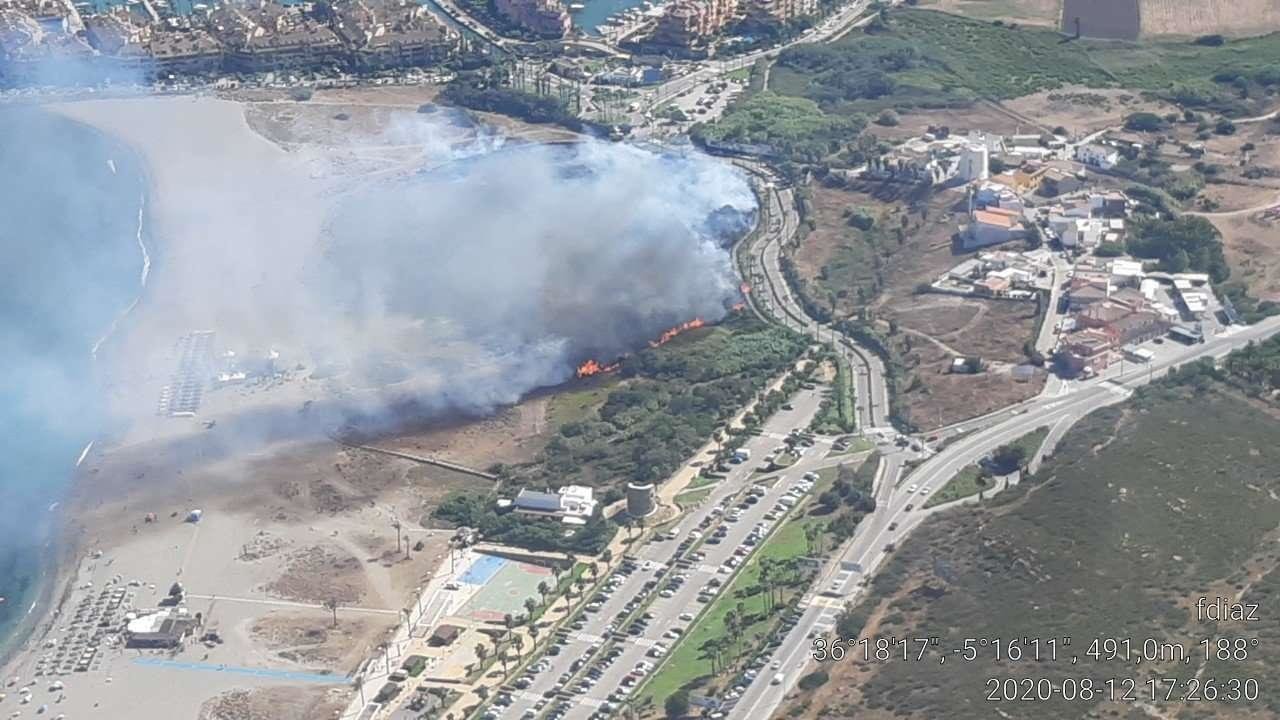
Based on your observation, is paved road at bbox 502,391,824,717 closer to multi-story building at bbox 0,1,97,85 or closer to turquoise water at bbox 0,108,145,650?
turquoise water at bbox 0,108,145,650

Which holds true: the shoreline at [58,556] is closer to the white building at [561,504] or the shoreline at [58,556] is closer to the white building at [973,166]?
the white building at [561,504]

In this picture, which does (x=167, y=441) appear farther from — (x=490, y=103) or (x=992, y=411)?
(x=490, y=103)

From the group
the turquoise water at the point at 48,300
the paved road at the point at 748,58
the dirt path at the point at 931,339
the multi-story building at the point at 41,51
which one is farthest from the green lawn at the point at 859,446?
the multi-story building at the point at 41,51

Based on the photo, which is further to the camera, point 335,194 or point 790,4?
point 790,4

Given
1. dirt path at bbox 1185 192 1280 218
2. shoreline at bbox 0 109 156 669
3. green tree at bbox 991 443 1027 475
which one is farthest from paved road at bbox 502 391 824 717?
dirt path at bbox 1185 192 1280 218

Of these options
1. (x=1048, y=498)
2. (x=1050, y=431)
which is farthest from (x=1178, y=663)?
(x=1050, y=431)

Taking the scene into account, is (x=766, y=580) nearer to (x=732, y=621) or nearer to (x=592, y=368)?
(x=732, y=621)
